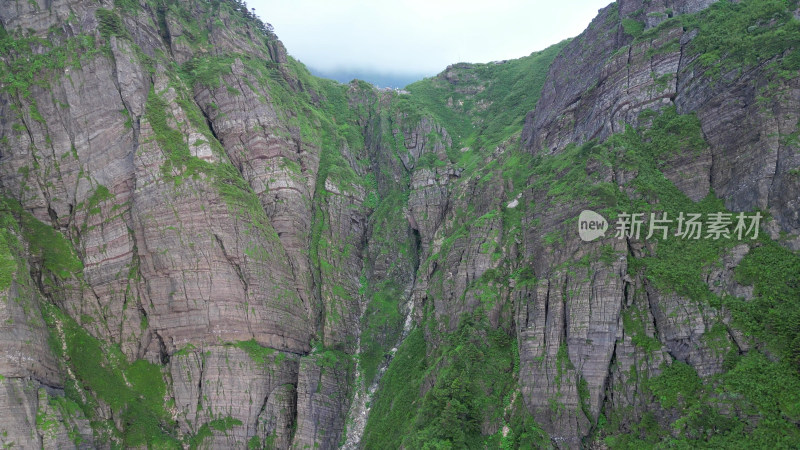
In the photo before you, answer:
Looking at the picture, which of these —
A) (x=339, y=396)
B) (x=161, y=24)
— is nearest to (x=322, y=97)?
(x=161, y=24)

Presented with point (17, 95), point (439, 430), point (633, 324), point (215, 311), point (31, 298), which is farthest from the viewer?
point (17, 95)

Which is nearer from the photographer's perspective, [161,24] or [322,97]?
[161,24]

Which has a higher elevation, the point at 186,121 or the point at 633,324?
the point at 186,121

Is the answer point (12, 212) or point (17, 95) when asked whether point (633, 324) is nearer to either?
point (12, 212)
